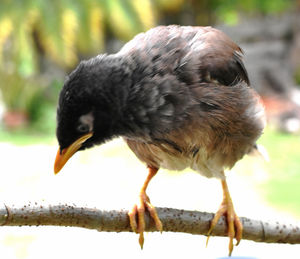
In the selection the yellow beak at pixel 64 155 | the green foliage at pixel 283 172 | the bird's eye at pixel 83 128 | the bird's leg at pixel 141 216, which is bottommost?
the green foliage at pixel 283 172

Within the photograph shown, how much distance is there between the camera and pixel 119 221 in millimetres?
1482

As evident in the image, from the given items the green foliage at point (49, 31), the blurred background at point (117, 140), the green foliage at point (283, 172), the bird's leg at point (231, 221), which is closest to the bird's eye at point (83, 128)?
the bird's leg at point (231, 221)

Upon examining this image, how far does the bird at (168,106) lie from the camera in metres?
1.41

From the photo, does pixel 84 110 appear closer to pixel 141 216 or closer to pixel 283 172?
pixel 141 216

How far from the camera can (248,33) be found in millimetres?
8672

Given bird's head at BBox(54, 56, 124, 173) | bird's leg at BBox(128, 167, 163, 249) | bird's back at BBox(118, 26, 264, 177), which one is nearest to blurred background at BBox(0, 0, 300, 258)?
bird's back at BBox(118, 26, 264, 177)

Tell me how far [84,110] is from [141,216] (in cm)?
46

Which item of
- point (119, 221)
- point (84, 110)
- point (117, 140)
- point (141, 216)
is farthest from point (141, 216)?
point (117, 140)

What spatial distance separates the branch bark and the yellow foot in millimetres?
28

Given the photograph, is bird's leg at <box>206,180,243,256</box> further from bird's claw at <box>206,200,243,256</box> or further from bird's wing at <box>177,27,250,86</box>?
bird's wing at <box>177,27,250,86</box>

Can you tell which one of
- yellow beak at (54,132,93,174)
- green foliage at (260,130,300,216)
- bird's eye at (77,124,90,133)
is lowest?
green foliage at (260,130,300,216)

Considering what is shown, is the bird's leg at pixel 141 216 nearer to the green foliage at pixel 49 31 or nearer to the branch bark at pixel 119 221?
the branch bark at pixel 119 221

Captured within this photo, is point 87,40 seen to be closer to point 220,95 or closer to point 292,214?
point 292,214

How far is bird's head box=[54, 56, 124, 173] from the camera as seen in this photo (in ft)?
4.46
